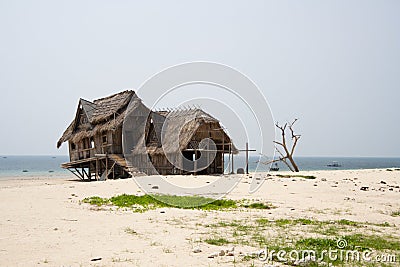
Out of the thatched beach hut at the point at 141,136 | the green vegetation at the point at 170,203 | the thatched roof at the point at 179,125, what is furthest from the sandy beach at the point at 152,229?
the thatched beach hut at the point at 141,136

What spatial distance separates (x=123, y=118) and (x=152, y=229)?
23419 millimetres

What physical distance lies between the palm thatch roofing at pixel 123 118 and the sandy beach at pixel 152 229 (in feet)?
47.6

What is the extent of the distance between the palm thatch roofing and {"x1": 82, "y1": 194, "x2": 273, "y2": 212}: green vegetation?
1375 centimetres

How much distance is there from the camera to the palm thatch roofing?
29.1 m

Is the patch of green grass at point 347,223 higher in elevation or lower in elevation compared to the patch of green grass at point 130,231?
lower

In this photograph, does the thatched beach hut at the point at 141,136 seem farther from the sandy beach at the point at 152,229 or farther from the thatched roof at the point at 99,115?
the sandy beach at the point at 152,229

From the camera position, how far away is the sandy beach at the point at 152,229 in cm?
636

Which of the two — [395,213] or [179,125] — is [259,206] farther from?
[179,125]

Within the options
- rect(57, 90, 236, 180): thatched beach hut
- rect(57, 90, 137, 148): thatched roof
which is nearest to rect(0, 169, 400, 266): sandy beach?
rect(57, 90, 236, 180): thatched beach hut

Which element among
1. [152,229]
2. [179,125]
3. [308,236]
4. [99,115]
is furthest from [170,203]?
[99,115]

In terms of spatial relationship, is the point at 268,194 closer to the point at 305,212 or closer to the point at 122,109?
the point at 305,212

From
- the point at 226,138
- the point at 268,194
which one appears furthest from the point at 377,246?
the point at 226,138

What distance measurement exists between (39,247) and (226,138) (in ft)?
80.5

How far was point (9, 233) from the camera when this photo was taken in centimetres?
823
